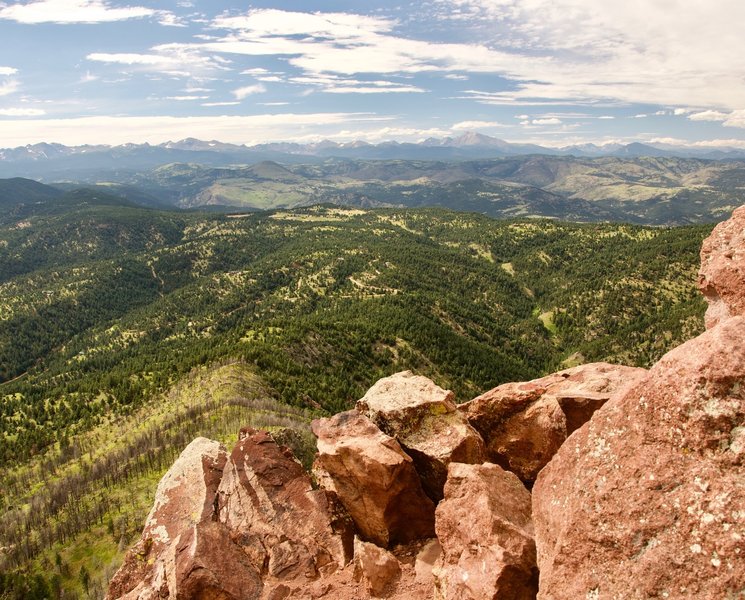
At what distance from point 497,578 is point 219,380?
3841 inches

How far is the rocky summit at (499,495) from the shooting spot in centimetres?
1460

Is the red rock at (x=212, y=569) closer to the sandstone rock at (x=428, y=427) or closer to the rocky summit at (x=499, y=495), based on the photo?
the rocky summit at (x=499, y=495)

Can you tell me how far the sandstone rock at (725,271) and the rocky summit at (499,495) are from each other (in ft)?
0.31

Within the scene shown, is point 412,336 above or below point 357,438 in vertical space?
below

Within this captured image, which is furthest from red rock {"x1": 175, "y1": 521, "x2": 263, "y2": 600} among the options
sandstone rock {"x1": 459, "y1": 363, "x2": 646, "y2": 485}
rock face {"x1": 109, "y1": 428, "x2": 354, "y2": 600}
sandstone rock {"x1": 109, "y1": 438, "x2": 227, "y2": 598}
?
sandstone rock {"x1": 459, "y1": 363, "x2": 646, "y2": 485}

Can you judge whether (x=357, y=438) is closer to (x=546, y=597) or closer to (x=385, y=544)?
(x=385, y=544)

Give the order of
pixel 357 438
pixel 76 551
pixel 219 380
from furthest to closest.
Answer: pixel 219 380
pixel 76 551
pixel 357 438

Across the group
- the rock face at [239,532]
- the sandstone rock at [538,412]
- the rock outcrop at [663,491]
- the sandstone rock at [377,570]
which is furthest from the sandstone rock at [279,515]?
the rock outcrop at [663,491]

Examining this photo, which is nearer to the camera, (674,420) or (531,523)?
(674,420)

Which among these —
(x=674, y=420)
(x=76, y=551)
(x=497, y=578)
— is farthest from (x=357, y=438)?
(x=76, y=551)

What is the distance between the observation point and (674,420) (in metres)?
15.7

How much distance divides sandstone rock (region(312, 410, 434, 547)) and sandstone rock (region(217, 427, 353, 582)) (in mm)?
1988

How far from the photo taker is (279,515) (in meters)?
31.0

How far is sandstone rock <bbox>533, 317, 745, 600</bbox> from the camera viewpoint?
13.6 metres
